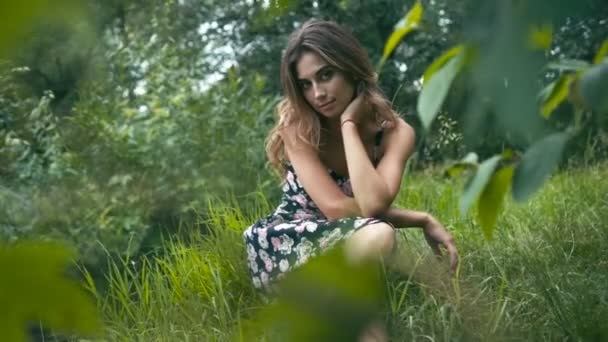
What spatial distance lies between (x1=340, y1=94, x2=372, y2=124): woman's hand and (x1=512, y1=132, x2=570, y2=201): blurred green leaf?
94.2 inches

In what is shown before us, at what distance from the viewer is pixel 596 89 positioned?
17.5 inches

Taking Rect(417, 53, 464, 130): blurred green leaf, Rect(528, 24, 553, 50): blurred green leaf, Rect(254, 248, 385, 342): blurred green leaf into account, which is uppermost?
Rect(528, 24, 553, 50): blurred green leaf

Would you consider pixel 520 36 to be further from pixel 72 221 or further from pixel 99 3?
pixel 72 221

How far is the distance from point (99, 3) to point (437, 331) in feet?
6.88

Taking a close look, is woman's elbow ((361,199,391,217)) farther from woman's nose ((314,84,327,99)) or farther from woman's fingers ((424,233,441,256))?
woman's nose ((314,84,327,99))

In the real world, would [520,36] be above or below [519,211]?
above

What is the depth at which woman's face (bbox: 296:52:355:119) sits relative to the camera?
9.70 ft

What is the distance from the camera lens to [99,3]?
0.33 metres

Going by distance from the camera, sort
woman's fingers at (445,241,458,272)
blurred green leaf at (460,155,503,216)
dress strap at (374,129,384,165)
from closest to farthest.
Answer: blurred green leaf at (460,155,503,216) → woman's fingers at (445,241,458,272) → dress strap at (374,129,384,165)

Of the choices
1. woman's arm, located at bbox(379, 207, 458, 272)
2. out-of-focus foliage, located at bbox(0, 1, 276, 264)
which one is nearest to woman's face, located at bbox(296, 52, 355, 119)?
woman's arm, located at bbox(379, 207, 458, 272)

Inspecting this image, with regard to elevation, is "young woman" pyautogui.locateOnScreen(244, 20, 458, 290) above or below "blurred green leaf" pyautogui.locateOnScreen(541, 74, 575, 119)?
below

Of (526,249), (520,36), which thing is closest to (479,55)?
(520,36)

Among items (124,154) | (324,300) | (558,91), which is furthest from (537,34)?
(124,154)

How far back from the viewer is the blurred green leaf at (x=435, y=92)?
0.42m
